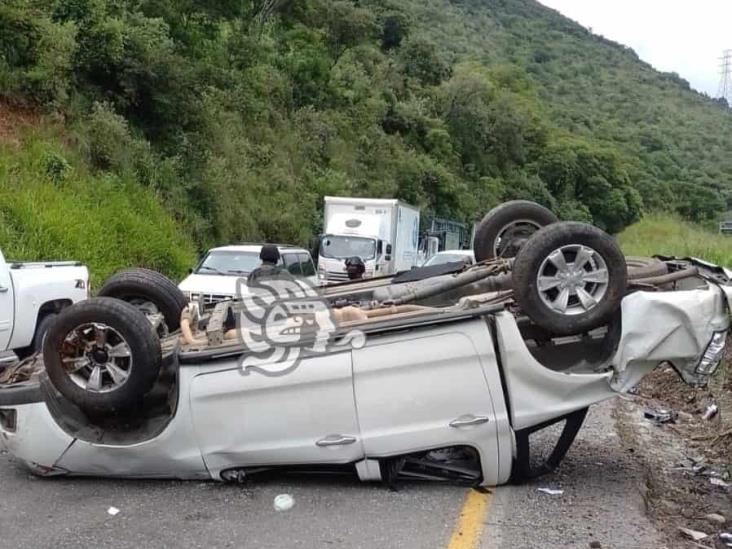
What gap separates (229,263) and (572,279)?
9.84 metres

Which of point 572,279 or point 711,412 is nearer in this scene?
point 572,279

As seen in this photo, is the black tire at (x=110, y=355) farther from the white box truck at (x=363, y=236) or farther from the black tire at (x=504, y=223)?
the white box truck at (x=363, y=236)

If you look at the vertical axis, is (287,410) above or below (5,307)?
above

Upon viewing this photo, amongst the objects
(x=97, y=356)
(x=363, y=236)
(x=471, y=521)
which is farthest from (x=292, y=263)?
(x=471, y=521)

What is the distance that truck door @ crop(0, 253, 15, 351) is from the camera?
9.23 m

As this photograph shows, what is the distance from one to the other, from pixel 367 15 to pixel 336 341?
49167 millimetres

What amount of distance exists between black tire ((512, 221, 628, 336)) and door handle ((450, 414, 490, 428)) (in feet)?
2.48

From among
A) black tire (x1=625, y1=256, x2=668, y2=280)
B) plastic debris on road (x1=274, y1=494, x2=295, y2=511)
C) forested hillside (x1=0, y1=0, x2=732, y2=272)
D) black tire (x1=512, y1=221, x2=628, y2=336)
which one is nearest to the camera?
plastic debris on road (x1=274, y1=494, x2=295, y2=511)

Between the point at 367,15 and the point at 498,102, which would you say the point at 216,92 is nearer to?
the point at 367,15

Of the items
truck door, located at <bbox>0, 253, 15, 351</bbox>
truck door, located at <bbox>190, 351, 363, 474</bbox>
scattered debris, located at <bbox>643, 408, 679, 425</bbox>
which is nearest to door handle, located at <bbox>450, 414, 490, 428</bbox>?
truck door, located at <bbox>190, 351, 363, 474</bbox>

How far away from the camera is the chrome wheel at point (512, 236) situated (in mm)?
7375

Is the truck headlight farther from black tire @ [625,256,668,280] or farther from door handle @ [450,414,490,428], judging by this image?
door handle @ [450,414,490,428]

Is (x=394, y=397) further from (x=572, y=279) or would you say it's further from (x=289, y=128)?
(x=289, y=128)

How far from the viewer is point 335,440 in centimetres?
541
